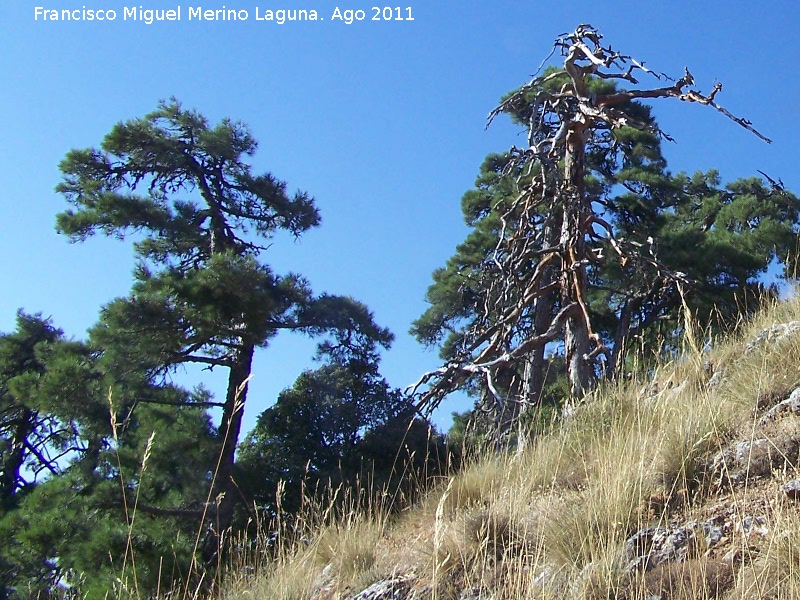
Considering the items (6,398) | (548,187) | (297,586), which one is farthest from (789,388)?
(6,398)

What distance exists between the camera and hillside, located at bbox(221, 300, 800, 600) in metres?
3.02

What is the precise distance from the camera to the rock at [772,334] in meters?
4.79

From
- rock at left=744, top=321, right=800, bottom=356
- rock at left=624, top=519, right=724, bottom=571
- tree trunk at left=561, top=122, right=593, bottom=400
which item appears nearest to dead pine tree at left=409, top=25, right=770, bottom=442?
tree trunk at left=561, top=122, right=593, bottom=400

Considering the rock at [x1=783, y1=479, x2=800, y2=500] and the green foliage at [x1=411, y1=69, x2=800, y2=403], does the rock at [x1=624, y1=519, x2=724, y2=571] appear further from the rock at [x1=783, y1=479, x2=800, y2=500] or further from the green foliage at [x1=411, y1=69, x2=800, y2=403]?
the green foliage at [x1=411, y1=69, x2=800, y2=403]

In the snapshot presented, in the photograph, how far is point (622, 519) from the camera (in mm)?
3455

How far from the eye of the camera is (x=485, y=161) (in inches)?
586

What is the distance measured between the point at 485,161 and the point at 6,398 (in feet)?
34.1

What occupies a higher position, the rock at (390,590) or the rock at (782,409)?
the rock at (782,409)

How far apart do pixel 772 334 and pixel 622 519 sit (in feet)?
7.30

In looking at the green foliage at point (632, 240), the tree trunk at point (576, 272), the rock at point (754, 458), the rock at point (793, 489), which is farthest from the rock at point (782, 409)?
the green foliage at point (632, 240)

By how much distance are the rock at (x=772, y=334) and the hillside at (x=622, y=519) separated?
0.02 meters

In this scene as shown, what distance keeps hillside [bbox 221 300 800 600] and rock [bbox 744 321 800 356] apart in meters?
0.02

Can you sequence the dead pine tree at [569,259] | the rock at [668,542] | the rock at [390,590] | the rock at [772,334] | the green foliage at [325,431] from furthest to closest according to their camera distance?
the green foliage at [325,431], the dead pine tree at [569,259], the rock at [772,334], the rock at [390,590], the rock at [668,542]

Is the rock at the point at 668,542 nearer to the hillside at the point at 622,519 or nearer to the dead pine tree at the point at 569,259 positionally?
the hillside at the point at 622,519
